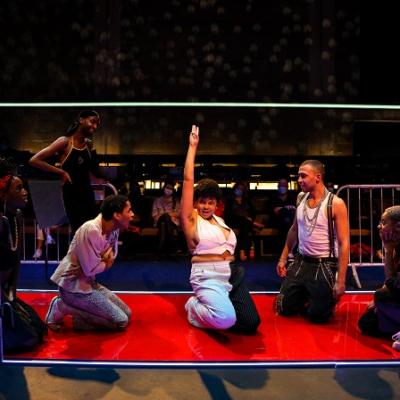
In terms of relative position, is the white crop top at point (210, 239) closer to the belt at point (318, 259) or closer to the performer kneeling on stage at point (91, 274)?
the performer kneeling on stage at point (91, 274)

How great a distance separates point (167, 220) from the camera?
21.7 ft

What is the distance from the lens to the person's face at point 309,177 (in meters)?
3.64

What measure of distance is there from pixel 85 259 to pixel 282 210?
4.02m

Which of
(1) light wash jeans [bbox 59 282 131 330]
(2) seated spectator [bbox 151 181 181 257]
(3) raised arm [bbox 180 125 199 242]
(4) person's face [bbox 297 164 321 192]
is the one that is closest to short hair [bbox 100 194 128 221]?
(3) raised arm [bbox 180 125 199 242]

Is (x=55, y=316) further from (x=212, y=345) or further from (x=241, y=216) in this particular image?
(x=241, y=216)

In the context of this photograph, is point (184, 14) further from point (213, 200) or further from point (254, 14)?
point (213, 200)

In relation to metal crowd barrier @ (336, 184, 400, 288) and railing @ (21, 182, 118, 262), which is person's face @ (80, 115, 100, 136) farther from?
metal crowd barrier @ (336, 184, 400, 288)

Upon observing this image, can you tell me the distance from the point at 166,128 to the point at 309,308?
5.33 metres

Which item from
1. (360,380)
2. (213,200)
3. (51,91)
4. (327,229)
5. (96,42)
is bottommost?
(360,380)

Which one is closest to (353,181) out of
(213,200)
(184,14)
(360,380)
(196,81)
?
(196,81)

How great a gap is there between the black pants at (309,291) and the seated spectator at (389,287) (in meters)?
0.38

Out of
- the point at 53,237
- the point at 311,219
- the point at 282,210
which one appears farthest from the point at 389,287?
the point at 53,237

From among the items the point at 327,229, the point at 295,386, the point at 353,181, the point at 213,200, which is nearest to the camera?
the point at 295,386

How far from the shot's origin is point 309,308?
3.57m
